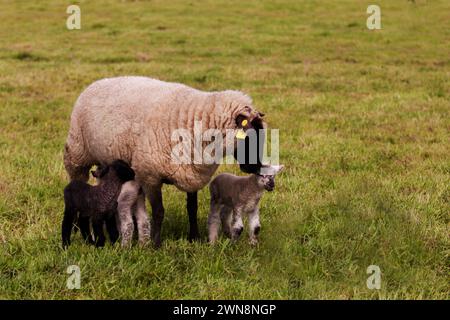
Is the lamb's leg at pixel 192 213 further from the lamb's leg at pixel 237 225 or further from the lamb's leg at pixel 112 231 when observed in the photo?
the lamb's leg at pixel 112 231

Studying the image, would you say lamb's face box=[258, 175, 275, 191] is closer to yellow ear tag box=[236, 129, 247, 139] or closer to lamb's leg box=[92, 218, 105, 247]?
yellow ear tag box=[236, 129, 247, 139]

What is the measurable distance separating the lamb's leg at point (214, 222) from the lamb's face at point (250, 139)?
0.84 metres

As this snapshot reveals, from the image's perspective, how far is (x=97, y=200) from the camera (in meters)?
5.45

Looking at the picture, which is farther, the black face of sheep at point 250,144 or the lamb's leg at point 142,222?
the lamb's leg at point 142,222

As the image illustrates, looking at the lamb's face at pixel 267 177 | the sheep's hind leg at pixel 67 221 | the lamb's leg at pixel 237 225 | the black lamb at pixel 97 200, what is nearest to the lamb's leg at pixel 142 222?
the black lamb at pixel 97 200

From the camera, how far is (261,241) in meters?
6.07

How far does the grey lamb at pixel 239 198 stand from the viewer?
5816 mm

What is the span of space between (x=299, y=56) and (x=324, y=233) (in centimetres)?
1581

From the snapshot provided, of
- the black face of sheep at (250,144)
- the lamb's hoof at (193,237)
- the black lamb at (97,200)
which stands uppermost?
the black face of sheep at (250,144)

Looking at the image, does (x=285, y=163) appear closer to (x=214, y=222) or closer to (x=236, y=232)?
(x=214, y=222)
